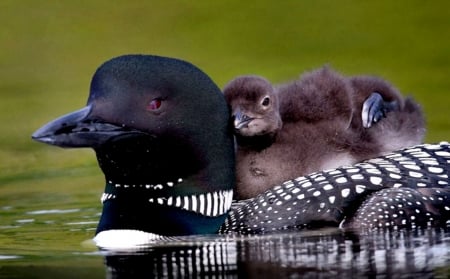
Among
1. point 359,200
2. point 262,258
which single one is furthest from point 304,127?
point 262,258

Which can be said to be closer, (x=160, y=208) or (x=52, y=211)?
(x=160, y=208)

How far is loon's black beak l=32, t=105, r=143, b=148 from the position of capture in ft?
20.7

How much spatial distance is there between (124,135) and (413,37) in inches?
289

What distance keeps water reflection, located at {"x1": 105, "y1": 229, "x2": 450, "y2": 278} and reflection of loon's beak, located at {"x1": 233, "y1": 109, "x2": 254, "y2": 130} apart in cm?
49

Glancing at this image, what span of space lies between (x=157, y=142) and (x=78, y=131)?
0.39 m

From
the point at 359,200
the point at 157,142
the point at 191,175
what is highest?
the point at 157,142

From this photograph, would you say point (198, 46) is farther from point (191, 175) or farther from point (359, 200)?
point (359, 200)

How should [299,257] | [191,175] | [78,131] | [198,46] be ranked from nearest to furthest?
[299,257] < [78,131] < [191,175] < [198,46]

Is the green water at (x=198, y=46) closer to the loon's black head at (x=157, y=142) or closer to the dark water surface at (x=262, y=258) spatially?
the loon's black head at (x=157, y=142)

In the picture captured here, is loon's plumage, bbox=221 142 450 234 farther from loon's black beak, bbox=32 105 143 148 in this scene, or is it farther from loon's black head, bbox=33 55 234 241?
loon's black beak, bbox=32 105 143 148

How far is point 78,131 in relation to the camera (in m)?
6.39

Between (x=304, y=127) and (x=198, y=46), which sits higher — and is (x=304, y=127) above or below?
below

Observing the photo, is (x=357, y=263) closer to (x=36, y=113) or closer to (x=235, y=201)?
(x=235, y=201)

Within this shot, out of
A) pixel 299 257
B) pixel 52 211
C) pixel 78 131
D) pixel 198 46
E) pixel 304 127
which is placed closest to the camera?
pixel 299 257
